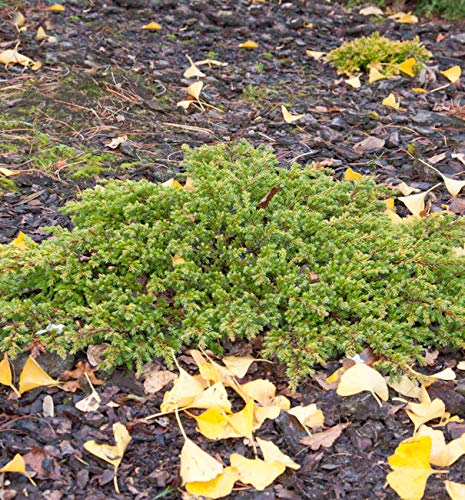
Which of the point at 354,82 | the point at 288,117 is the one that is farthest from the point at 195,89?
the point at 354,82

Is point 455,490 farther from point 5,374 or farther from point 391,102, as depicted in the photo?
point 391,102

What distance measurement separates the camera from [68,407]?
2.22m

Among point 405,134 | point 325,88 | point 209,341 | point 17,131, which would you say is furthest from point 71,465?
point 325,88

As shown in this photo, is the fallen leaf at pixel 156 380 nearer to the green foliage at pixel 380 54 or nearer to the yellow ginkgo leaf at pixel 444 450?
the yellow ginkgo leaf at pixel 444 450

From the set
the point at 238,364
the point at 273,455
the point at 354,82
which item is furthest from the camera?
the point at 354,82

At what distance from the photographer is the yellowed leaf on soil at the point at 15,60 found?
443 centimetres

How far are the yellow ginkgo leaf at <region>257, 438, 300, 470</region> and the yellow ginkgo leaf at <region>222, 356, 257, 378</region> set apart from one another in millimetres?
297

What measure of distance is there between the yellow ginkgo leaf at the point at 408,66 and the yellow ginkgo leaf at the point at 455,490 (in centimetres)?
340

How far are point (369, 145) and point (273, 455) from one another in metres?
2.34

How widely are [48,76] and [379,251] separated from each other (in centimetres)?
268

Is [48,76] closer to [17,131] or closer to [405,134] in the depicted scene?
[17,131]

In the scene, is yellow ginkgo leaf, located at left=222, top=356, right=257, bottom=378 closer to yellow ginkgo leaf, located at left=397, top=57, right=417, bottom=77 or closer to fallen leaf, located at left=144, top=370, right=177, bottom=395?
fallen leaf, located at left=144, top=370, right=177, bottom=395

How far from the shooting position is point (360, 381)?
2.22m

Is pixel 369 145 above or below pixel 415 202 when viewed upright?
below
